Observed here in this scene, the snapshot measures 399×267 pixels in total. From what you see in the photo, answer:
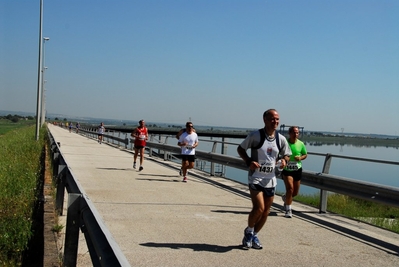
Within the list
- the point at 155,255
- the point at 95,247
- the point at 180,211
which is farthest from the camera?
the point at 180,211

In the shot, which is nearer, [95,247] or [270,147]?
[95,247]

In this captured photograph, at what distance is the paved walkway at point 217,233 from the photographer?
266 inches

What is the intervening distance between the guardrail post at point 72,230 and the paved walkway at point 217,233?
3.12 ft

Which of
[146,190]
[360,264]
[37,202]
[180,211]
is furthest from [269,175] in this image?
[146,190]

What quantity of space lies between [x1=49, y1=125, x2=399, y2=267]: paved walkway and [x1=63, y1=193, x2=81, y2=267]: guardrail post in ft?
3.12

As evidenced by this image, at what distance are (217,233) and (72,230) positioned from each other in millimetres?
3206

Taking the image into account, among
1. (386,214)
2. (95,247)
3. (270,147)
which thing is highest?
(270,147)

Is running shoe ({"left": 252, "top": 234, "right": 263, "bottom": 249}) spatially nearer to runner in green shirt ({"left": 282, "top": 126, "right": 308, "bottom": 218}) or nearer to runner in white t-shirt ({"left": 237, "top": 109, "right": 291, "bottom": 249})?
runner in white t-shirt ({"left": 237, "top": 109, "right": 291, "bottom": 249})

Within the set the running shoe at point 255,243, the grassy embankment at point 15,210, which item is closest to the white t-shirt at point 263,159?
the running shoe at point 255,243

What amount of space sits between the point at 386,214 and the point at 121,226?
7304mm

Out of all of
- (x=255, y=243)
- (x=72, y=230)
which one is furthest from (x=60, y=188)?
(x=72, y=230)

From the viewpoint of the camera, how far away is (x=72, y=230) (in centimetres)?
543

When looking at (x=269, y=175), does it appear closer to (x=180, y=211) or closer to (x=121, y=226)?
(x=121, y=226)

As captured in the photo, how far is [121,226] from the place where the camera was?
8.48 meters
